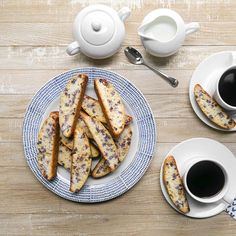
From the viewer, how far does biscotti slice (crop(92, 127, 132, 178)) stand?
48.1 inches

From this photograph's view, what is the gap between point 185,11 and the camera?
4.14 ft

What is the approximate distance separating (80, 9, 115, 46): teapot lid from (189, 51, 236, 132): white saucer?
0.24 metres

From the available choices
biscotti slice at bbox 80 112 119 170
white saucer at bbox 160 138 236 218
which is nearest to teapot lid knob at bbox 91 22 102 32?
biscotti slice at bbox 80 112 119 170

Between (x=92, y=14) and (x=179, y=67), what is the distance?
26 cm

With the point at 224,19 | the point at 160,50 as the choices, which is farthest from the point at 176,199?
the point at 224,19

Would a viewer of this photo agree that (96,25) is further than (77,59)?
No

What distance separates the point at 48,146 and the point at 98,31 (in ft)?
0.97

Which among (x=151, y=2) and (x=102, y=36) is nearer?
(x=102, y=36)

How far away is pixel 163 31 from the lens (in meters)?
1.19

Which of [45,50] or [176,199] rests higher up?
[45,50]

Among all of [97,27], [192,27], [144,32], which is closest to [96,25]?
[97,27]

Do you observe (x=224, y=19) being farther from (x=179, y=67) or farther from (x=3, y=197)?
(x=3, y=197)

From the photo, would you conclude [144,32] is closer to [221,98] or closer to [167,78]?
[167,78]

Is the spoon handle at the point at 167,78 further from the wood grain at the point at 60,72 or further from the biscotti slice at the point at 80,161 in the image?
the biscotti slice at the point at 80,161
